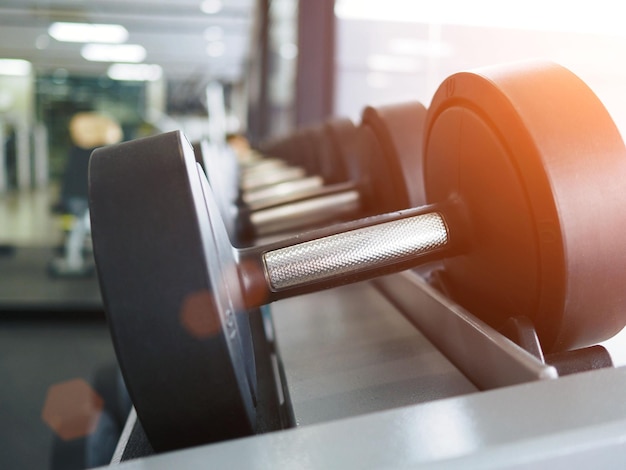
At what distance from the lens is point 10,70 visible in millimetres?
8367

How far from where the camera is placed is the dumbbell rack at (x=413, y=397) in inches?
14.1

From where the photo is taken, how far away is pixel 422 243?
0.60 m

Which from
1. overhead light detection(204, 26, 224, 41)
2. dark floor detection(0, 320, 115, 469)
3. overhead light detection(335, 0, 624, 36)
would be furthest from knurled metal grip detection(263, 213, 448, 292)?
overhead light detection(204, 26, 224, 41)

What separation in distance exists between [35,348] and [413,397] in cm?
282

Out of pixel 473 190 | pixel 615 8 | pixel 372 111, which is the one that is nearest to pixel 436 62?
pixel 372 111

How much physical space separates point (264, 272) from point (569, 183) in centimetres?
27

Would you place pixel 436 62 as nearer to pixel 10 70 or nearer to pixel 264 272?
pixel 264 272

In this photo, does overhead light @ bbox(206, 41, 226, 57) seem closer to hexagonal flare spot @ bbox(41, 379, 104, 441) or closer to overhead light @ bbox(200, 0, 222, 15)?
overhead light @ bbox(200, 0, 222, 15)

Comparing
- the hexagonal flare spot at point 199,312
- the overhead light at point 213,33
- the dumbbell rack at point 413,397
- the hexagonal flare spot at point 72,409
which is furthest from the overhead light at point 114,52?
the hexagonal flare spot at point 199,312

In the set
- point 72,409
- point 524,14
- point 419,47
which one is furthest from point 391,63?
point 72,409

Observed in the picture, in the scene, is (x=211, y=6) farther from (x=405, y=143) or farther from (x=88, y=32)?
(x=405, y=143)

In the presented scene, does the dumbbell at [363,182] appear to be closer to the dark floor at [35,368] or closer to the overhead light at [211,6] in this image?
the dark floor at [35,368]

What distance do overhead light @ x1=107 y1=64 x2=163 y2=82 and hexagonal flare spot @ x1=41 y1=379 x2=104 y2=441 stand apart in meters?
11.0

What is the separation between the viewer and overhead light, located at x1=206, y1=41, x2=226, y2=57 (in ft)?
36.3
